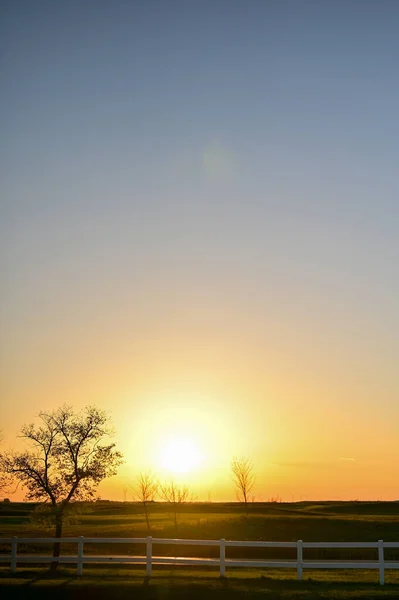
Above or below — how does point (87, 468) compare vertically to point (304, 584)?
above

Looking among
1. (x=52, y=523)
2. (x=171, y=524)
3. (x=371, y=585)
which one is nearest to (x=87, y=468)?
(x=52, y=523)

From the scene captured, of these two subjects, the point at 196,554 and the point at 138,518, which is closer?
the point at 196,554

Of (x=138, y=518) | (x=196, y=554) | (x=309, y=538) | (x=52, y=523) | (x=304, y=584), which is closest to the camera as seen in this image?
(x=304, y=584)

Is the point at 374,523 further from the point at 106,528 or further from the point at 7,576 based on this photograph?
the point at 7,576

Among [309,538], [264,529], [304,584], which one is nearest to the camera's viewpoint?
[304,584]

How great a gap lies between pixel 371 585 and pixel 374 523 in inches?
1887

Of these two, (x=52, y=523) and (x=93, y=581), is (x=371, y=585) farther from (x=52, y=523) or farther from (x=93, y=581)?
(x=52, y=523)

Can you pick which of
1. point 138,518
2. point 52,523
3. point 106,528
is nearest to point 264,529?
point 106,528

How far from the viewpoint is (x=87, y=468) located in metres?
43.0

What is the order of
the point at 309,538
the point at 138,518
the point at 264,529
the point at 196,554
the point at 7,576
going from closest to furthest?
the point at 7,576 < the point at 196,554 < the point at 309,538 < the point at 264,529 < the point at 138,518

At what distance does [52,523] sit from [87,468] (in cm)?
364

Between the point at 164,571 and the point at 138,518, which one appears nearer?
the point at 164,571

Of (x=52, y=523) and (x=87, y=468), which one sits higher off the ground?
(x=87, y=468)

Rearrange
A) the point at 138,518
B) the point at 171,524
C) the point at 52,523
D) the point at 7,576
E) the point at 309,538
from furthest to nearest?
the point at 138,518 → the point at 171,524 → the point at 309,538 → the point at 52,523 → the point at 7,576
